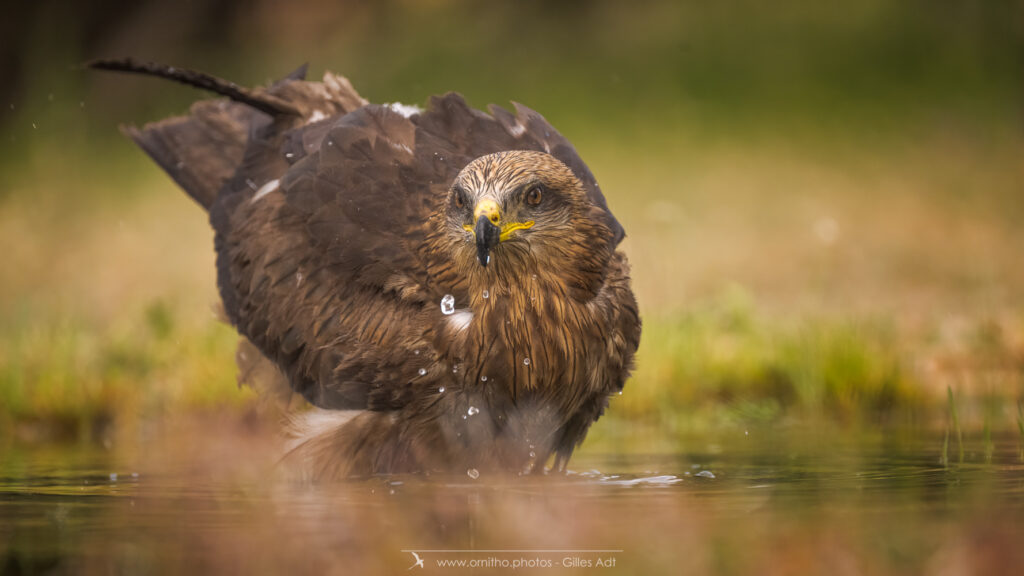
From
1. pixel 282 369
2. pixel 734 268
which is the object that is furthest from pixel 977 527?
pixel 734 268

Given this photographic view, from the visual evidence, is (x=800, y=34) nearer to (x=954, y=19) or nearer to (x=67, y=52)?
(x=954, y=19)

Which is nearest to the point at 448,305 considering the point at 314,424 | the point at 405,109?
the point at 314,424

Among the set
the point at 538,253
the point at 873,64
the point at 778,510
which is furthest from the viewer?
the point at 873,64

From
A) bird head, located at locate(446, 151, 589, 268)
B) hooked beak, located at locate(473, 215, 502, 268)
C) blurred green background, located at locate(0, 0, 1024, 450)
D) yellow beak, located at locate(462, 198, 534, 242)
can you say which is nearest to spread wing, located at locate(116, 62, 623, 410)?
bird head, located at locate(446, 151, 589, 268)

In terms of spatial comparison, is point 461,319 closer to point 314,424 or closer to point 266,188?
point 314,424

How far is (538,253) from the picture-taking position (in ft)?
15.4

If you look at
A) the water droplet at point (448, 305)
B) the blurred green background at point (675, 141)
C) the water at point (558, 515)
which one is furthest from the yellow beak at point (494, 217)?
the blurred green background at point (675, 141)

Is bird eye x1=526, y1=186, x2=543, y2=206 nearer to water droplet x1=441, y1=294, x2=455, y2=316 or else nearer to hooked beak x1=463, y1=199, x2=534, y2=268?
hooked beak x1=463, y1=199, x2=534, y2=268

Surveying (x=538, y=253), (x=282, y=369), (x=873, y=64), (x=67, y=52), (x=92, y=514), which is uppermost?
(x=873, y=64)

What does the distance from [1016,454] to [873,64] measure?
8.20 meters

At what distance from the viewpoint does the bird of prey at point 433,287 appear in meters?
4.73

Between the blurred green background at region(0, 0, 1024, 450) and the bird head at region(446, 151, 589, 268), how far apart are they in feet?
10.4

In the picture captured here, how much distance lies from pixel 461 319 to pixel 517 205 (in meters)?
0.53

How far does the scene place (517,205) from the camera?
14.9 feet
